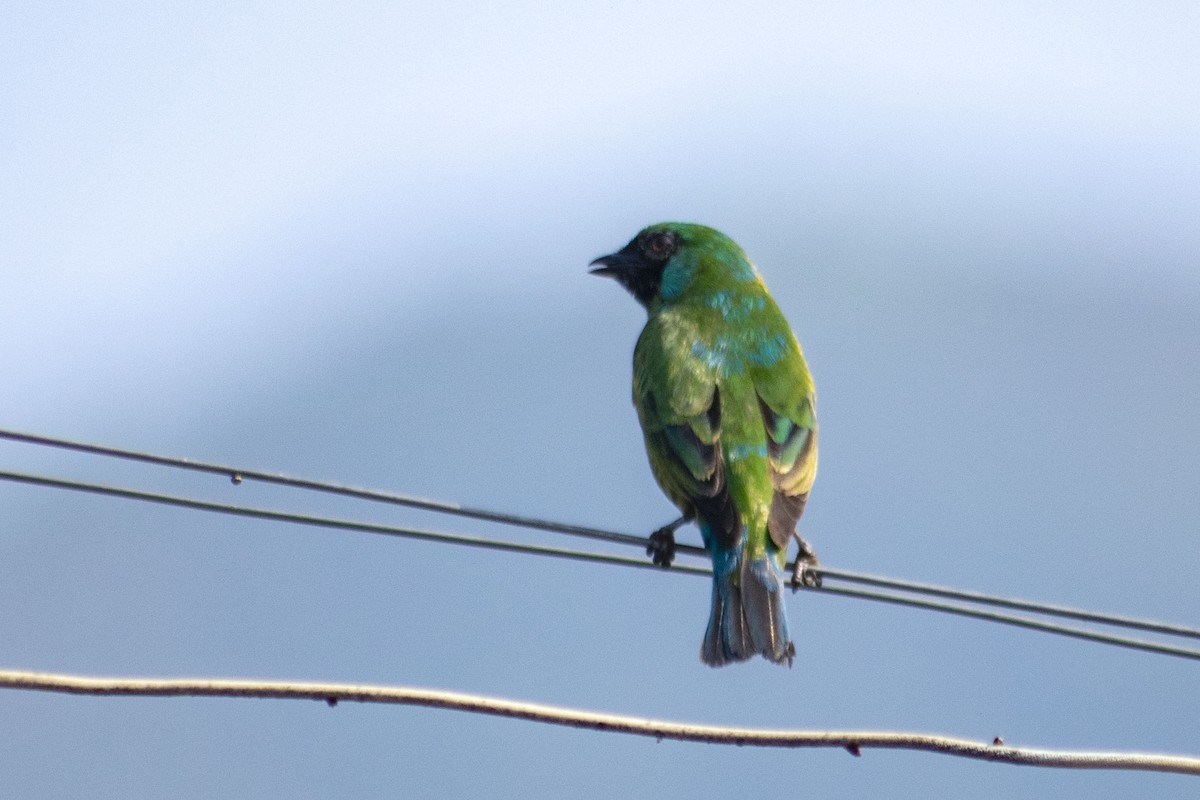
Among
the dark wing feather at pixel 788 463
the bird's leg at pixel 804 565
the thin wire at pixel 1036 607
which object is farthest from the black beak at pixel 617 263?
the thin wire at pixel 1036 607

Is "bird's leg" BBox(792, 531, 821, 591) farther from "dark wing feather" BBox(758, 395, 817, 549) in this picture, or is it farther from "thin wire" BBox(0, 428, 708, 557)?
"thin wire" BBox(0, 428, 708, 557)

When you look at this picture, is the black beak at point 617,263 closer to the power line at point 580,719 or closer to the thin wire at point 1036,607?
the thin wire at point 1036,607

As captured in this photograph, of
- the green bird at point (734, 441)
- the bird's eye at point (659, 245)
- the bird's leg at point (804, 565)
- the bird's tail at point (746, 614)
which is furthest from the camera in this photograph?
the bird's eye at point (659, 245)

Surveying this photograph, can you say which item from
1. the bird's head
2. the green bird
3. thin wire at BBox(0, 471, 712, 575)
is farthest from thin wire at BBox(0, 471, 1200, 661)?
the bird's head

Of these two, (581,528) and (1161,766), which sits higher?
(581,528)

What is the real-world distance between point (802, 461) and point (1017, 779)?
641 feet

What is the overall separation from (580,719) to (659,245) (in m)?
6.48

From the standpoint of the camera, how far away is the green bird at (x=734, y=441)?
25.0ft

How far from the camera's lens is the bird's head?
10219 mm

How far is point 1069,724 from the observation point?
180 meters

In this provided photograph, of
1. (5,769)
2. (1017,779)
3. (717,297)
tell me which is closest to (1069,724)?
(1017,779)

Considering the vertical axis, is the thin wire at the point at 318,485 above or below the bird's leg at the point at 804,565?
below

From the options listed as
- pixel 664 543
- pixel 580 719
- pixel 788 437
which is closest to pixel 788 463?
pixel 788 437

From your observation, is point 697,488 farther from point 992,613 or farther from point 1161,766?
point 1161,766
